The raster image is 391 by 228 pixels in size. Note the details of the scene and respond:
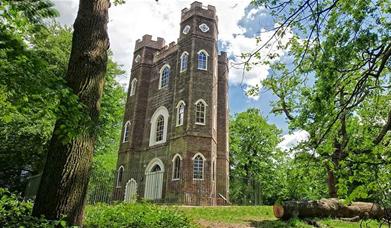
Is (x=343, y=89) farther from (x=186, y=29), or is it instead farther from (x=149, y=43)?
(x=149, y=43)

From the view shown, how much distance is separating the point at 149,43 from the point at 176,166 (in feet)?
39.9

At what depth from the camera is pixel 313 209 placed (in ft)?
38.7

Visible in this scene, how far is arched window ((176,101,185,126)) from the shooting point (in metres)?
21.1

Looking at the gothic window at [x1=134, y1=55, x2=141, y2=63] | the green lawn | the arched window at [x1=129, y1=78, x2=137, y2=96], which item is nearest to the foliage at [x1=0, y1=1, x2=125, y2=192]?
the arched window at [x1=129, y1=78, x2=137, y2=96]

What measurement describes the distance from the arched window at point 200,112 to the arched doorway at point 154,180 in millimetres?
4146

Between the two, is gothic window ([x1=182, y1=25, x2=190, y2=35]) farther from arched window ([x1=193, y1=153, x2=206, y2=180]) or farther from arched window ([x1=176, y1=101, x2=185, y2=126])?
arched window ([x1=193, y1=153, x2=206, y2=180])

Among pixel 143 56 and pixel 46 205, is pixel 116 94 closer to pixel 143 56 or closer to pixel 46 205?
pixel 143 56

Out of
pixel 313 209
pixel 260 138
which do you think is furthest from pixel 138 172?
pixel 260 138

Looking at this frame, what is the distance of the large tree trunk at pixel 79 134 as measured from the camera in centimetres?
368

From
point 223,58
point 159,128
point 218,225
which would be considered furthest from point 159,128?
point 218,225

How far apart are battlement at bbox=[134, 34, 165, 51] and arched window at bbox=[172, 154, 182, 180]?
11405mm

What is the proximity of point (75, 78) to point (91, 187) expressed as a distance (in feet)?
56.2

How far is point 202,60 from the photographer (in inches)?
872

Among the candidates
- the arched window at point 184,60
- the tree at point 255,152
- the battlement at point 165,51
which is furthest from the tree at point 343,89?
the tree at point 255,152
